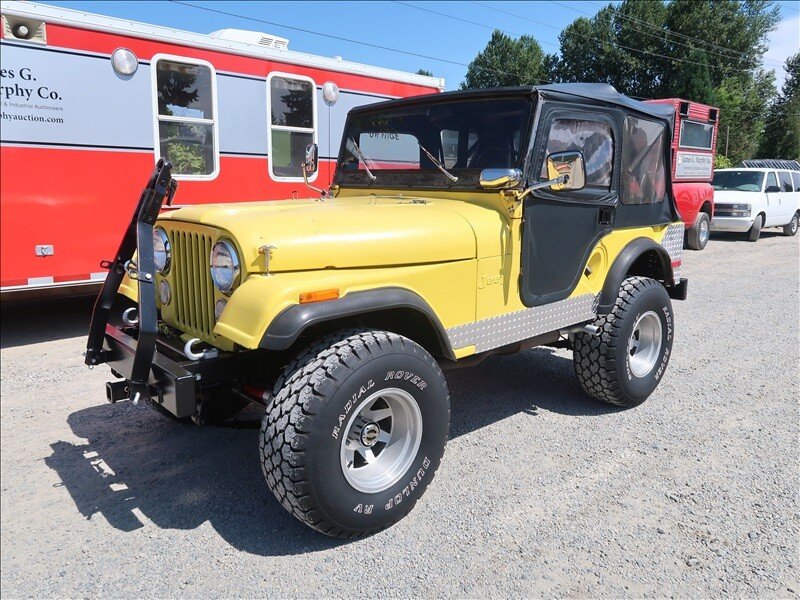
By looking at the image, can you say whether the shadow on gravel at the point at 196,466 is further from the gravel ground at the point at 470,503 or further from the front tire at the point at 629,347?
the front tire at the point at 629,347

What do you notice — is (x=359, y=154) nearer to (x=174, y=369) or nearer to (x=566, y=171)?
(x=566, y=171)

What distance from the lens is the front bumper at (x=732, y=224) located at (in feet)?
50.6

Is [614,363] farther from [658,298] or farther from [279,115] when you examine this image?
[279,115]

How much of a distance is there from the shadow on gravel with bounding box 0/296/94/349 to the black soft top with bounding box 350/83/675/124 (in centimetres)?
397

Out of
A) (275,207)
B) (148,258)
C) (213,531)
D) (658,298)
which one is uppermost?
(275,207)

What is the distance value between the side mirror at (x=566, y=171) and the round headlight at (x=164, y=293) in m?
2.20

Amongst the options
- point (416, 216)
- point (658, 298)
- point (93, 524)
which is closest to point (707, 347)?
point (658, 298)

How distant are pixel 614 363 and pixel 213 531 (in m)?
2.73

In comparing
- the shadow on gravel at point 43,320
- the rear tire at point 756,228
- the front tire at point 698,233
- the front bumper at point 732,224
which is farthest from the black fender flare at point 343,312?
the rear tire at point 756,228

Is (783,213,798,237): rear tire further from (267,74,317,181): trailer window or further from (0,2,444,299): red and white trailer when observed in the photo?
(267,74,317,181): trailer window

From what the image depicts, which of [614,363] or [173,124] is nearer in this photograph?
[614,363]

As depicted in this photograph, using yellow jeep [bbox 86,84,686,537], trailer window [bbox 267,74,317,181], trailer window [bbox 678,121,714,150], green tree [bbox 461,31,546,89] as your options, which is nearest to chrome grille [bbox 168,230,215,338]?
yellow jeep [bbox 86,84,686,537]

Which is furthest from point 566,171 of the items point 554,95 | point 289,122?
point 289,122

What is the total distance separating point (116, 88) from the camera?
6270 millimetres
